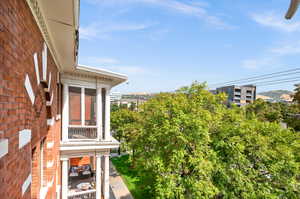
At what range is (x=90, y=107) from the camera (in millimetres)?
7633

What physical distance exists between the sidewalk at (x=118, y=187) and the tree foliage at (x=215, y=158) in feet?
12.8

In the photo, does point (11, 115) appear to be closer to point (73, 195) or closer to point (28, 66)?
point (28, 66)

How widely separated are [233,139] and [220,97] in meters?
2.27

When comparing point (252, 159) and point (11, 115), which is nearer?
point (11, 115)

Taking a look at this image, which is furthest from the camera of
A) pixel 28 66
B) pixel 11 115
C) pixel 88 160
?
pixel 88 160

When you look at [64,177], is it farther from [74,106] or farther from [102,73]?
[102,73]

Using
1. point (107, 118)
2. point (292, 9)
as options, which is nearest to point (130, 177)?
point (107, 118)

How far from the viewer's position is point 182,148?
243 inches

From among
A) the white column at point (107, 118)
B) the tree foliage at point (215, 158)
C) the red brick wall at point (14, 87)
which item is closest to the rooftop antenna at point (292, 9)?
the red brick wall at point (14, 87)

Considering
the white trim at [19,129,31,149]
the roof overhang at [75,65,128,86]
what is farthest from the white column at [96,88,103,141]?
the white trim at [19,129,31,149]

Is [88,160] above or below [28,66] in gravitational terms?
below

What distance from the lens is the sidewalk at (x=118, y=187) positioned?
34.0ft

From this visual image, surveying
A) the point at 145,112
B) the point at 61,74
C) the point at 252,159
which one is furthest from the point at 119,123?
the point at 252,159

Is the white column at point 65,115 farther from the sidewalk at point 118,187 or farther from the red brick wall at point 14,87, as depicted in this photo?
the sidewalk at point 118,187
